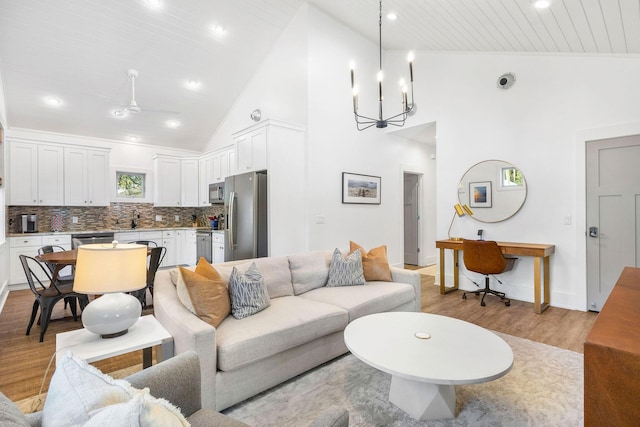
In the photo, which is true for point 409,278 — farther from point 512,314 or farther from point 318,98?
point 318,98

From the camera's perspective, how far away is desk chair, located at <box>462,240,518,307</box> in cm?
404

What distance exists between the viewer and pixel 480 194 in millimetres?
4750

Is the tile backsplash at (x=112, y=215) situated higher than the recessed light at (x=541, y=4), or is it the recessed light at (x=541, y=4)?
the recessed light at (x=541, y=4)

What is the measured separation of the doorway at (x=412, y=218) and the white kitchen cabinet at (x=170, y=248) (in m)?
5.03

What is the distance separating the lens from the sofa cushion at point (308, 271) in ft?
10.3

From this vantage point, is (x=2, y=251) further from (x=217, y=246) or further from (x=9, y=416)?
(x=9, y=416)

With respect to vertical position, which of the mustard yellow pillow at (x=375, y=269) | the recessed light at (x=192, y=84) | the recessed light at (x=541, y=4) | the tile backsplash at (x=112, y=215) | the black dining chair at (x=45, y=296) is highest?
the recessed light at (x=192, y=84)

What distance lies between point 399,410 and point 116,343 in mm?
1694

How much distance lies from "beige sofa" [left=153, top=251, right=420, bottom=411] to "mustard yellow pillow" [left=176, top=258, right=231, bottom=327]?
0.20ft

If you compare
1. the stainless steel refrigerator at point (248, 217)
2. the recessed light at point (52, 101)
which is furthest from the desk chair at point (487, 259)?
the recessed light at point (52, 101)

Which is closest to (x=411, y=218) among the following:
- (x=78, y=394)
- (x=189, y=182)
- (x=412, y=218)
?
(x=412, y=218)

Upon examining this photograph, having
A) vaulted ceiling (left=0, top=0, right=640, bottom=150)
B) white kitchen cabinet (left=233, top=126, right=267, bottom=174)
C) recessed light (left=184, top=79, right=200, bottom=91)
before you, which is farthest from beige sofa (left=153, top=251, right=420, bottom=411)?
recessed light (left=184, top=79, right=200, bottom=91)

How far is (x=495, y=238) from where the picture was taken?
15.2ft

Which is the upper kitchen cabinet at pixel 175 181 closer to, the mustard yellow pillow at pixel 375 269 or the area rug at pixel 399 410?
the mustard yellow pillow at pixel 375 269
